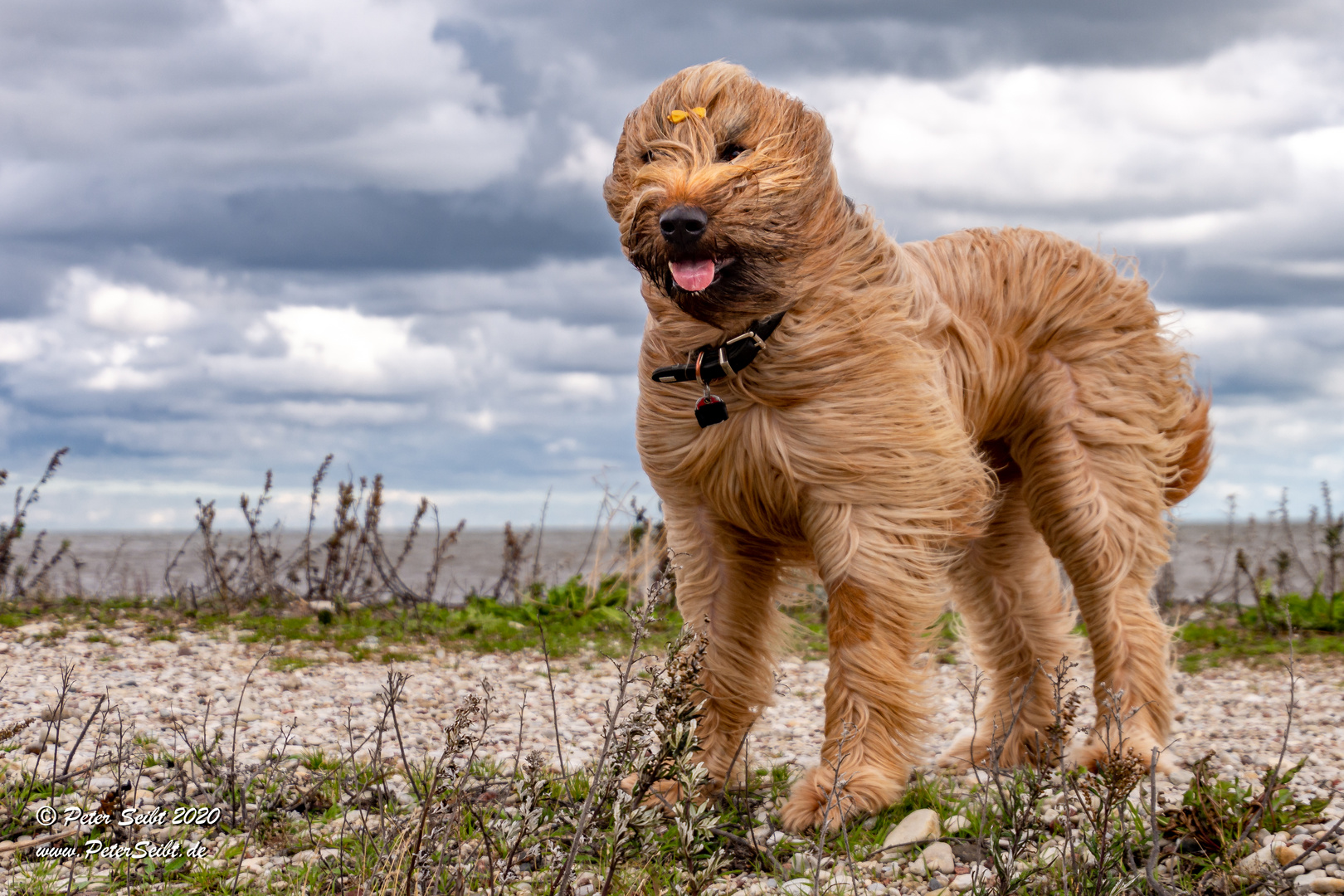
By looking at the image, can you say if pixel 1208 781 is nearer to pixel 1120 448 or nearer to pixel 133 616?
pixel 1120 448

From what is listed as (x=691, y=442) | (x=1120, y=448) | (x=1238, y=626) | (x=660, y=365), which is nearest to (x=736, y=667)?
(x=691, y=442)

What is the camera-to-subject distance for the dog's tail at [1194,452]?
546 cm

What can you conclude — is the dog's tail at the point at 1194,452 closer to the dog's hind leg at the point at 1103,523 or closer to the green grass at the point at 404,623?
the dog's hind leg at the point at 1103,523

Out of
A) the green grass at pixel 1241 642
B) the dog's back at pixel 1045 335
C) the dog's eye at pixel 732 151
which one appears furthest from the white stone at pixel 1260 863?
the green grass at pixel 1241 642

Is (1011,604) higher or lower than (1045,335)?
lower

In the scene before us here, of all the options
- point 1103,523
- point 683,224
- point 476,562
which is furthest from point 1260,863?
point 476,562

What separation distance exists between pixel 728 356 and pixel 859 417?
495mm

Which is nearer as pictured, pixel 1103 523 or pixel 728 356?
pixel 728 356

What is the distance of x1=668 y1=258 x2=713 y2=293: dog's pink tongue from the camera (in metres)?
3.36

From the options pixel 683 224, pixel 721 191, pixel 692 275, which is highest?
pixel 721 191

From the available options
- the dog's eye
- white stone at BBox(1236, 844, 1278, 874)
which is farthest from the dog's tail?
the dog's eye

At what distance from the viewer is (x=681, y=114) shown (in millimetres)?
3480

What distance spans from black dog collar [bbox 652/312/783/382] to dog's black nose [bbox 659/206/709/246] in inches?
21.3

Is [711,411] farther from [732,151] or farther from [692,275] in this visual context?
[732,151]
